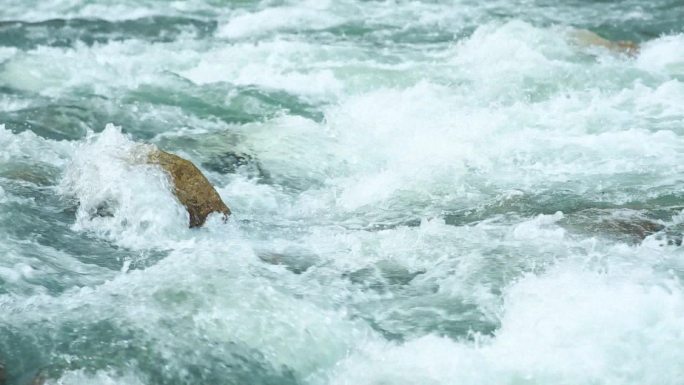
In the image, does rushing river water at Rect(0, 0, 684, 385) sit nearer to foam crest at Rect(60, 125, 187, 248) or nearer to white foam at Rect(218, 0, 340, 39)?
foam crest at Rect(60, 125, 187, 248)

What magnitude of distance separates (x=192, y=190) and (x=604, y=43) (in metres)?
6.65

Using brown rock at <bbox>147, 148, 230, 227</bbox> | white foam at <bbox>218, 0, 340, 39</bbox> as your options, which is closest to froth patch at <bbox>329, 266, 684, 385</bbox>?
brown rock at <bbox>147, 148, 230, 227</bbox>

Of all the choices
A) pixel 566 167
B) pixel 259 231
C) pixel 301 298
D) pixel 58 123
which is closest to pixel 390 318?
pixel 301 298

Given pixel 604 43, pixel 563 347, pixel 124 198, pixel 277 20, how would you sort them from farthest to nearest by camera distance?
1. pixel 277 20
2. pixel 604 43
3. pixel 124 198
4. pixel 563 347

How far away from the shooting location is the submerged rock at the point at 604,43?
10953 mm

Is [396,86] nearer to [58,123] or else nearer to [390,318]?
[58,123]

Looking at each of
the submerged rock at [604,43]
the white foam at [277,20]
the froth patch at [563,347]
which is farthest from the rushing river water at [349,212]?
the white foam at [277,20]

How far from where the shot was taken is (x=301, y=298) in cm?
522

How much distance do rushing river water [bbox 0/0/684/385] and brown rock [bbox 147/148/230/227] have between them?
0.10 metres

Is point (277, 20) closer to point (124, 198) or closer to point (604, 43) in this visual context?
point (604, 43)

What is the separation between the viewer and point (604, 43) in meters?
11.2

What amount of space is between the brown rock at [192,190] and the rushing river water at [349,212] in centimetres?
10

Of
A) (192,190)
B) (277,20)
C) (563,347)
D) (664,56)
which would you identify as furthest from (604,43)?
(563,347)

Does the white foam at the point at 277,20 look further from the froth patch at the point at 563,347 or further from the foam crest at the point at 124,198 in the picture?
the froth patch at the point at 563,347
